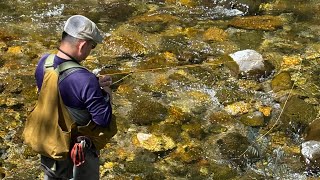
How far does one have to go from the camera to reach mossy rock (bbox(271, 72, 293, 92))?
8.82 metres

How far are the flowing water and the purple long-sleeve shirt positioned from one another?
2843 millimetres

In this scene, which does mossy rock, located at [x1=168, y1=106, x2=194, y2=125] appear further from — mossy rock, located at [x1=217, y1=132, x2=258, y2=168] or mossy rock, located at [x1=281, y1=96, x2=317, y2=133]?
mossy rock, located at [x1=281, y1=96, x2=317, y2=133]

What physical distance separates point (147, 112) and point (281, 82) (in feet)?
8.93

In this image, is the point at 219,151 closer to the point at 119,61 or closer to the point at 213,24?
the point at 119,61

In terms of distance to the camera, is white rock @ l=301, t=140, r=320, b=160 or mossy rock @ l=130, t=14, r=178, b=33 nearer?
white rock @ l=301, t=140, r=320, b=160

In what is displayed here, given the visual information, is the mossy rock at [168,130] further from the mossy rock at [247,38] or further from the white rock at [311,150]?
the mossy rock at [247,38]

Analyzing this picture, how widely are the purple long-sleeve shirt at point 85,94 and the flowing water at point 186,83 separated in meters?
2.84

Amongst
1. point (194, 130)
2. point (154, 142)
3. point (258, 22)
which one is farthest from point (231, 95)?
point (258, 22)

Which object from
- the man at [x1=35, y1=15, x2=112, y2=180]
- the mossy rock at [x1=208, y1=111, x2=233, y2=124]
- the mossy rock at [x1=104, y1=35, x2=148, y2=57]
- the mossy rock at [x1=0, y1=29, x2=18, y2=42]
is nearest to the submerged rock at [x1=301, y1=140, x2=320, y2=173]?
the mossy rock at [x1=208, y1=111, x2=233, y2=124]

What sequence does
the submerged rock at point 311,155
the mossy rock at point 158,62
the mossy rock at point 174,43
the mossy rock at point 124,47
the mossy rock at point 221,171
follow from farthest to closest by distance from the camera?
the mossy rock at point 174,43, the mossy rock at point 124,47, the mossy rock at point 158,62, the submerged rock at point 311,155, the mossy rock at point 221,171

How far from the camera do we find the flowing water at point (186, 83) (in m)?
7.09

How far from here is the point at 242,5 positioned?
12180 millimetres

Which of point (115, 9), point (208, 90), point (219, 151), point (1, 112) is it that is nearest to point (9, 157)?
point (1, 112)

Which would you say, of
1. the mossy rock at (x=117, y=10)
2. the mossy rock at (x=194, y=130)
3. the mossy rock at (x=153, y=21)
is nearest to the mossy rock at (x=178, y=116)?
the mossy rock at (x=194, y=130)
